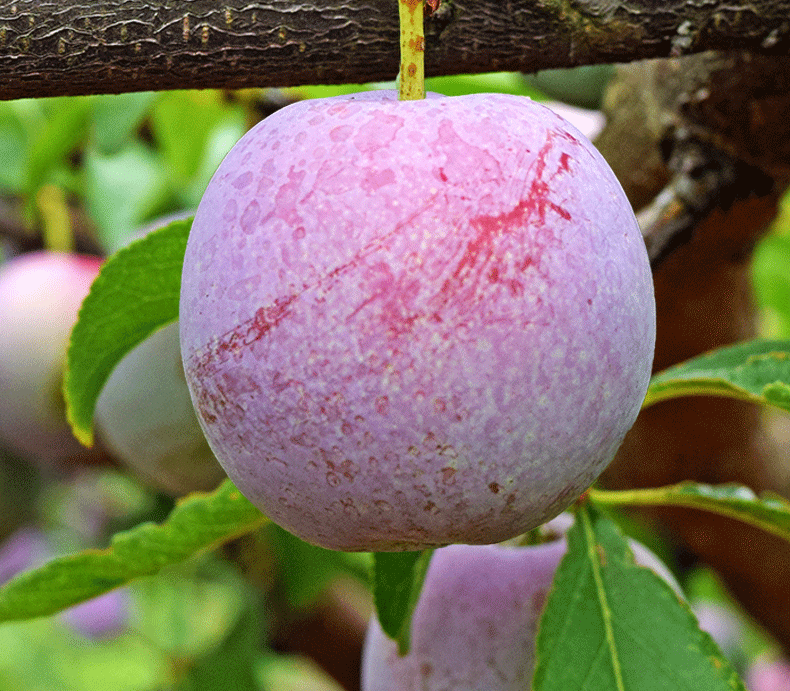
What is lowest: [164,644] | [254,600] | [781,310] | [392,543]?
[164,644]

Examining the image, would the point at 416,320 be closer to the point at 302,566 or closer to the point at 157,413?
the point at 157,413

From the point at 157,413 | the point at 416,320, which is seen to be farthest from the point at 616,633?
the point at 157,413

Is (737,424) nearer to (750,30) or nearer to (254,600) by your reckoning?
(750,30)

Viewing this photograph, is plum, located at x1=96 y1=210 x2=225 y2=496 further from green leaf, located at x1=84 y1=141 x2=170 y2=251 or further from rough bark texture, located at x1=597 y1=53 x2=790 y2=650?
rough bark texture, located at x1=597 y1=53 x2=790 y2=650

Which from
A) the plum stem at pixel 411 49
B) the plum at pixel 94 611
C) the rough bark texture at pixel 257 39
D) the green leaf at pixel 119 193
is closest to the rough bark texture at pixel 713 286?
the rough bark texture at pixel 257 39

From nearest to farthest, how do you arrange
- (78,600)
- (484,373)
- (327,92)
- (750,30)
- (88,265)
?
(484,373), (750,30), (78,600), (327,92), (88,265)

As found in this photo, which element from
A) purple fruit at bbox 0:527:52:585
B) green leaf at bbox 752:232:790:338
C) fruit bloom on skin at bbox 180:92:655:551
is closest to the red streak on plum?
fruit bloom on skin at bbox 180:92:655:551

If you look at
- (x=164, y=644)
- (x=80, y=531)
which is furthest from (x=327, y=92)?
(x=80, y=531)

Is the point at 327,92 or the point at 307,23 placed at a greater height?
the point at 307,23
